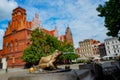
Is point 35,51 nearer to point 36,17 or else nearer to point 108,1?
point 36,17

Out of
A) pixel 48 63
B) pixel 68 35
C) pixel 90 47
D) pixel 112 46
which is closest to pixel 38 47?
pixel 68 35

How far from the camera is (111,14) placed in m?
14.4

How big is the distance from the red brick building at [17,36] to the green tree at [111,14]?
2490 centimetres

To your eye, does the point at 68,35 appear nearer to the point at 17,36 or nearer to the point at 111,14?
the point at 17,36

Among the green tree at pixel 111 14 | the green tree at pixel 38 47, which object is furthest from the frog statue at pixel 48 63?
the green tree at pixel 38 47

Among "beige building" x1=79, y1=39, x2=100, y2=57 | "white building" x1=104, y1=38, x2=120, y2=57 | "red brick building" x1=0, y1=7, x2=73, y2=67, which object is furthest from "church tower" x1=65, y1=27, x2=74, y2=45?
"white building" x1=104, y1=38, x2=120, y2=57

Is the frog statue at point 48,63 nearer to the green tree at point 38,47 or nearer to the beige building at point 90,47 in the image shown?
the green tree at point 38,47

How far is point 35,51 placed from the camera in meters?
31.5

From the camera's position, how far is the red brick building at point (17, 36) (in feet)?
121

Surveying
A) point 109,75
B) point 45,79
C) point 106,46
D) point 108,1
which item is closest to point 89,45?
point 106,46

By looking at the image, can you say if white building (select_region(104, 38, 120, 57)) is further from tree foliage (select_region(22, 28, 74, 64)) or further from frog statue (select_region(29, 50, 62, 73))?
frog statue (select_region(29, 50, 62, 73))

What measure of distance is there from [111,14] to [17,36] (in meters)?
28.8

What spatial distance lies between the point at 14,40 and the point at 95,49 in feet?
160

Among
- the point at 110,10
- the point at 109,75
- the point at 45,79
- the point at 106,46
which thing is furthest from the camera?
the point at 106,46
